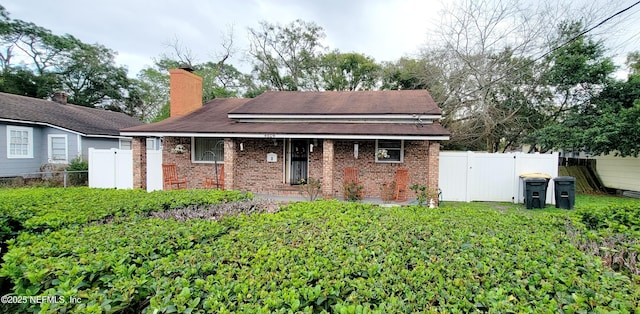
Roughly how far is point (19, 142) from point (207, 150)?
10452 millimetres

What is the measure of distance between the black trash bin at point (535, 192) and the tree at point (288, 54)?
22.4m

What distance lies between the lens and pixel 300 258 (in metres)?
2.38

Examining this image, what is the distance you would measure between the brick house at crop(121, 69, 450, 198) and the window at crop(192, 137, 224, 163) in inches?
1.5

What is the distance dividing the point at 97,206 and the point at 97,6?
16709 mm

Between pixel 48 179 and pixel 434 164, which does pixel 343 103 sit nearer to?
pixel 434 164

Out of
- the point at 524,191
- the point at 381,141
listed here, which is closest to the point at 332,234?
the point at 381,141

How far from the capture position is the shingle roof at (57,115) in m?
14.1

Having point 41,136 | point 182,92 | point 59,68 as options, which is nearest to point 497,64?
point 182,92

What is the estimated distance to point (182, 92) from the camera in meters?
12.7

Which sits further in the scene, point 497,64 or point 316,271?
point 497,64

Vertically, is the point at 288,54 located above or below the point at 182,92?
above

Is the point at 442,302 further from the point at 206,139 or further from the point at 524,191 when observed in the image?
the point at 206,139

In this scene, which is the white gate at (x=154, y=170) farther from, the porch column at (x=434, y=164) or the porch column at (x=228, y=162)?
the porch column at (x=434, y=164)

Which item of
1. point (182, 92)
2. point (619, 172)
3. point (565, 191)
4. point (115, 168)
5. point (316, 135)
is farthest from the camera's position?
point (182, 92)
